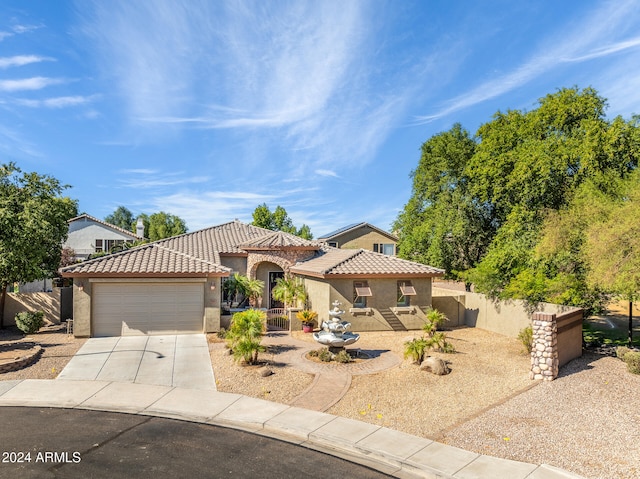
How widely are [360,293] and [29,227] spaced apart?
1586 cm

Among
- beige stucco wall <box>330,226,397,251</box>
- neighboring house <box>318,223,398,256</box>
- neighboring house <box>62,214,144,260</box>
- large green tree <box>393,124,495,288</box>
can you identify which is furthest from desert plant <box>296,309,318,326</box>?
neighboring house <box>62,214,144,260</box>

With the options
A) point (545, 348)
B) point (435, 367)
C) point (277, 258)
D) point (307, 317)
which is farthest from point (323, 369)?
point (277, 258)

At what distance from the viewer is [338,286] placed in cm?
2083

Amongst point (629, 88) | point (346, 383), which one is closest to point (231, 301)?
point (346, 383)

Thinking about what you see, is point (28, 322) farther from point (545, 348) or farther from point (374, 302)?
point (545, 348)

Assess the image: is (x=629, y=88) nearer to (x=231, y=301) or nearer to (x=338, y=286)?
(x=338, y=286)

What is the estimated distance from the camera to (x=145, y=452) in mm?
8352

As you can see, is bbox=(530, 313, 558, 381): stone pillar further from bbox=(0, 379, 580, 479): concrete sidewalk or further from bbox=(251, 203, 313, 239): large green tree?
bbox=(251, 203, 313, 239): large green tree

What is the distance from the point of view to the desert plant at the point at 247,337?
14.2 m

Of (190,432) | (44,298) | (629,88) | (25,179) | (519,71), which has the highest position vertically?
(519,71)

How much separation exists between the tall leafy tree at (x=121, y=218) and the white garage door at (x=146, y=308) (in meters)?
104

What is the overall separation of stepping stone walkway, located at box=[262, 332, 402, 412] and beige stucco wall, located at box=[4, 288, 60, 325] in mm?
12057

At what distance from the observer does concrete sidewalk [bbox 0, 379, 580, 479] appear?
7918 millimetres

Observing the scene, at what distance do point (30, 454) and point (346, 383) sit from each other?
7988 mm
